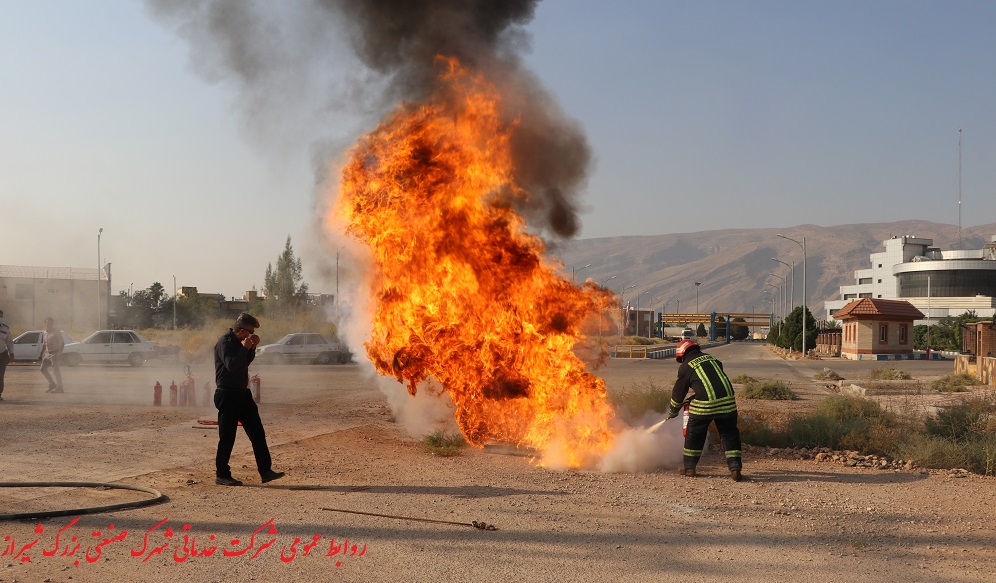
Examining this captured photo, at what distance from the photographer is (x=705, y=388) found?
351 inches

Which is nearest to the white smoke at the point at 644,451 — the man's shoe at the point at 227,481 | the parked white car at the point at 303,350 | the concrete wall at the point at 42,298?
the man's shoe at the point at 227,481

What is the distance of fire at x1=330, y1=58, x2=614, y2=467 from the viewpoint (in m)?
9.96

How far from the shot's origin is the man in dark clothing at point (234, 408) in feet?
27.1

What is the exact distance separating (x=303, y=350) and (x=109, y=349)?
745 cm

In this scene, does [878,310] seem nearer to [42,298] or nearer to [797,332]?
[797,332]

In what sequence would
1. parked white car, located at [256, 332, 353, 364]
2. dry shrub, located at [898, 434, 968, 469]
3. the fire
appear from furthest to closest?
parked white car, located at [256, 332, 353, 364]
the fire
dry shrub, located at [898, 434, 968, 469]

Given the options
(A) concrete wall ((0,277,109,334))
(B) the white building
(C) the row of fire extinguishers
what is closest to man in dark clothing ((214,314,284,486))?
Answer: (C) the row of fire extinguishers

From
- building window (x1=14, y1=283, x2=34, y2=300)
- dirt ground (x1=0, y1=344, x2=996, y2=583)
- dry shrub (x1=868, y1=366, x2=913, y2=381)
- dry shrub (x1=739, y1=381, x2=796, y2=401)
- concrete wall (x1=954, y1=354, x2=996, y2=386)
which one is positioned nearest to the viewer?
dirt ground (x1=0, y1=344, x2=996, y2=583)

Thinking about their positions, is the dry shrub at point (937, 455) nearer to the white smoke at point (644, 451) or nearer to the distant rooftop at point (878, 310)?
the white smoke at point (644, 451)

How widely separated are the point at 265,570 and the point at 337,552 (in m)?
0.59

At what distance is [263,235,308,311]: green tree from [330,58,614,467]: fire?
108ft

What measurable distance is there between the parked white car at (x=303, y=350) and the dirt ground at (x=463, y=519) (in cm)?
2147

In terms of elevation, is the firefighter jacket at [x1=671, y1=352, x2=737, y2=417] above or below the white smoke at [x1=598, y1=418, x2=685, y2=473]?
above

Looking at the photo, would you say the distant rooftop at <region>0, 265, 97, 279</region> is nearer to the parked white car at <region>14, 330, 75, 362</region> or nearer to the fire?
the parked white car at <region>14, 330, 75, 362</region>
